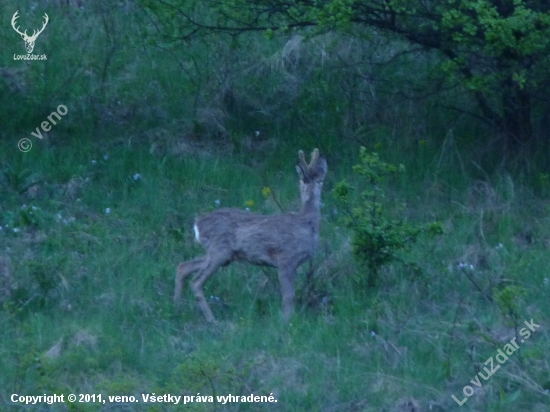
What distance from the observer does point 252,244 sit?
27.6ft

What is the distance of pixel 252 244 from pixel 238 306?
0.54 metres

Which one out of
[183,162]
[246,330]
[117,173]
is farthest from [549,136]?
[246,330]

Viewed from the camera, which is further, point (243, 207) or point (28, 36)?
point (28, 36)

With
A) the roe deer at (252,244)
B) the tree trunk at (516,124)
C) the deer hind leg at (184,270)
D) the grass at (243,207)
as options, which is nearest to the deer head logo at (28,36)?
the grass at (243,207)

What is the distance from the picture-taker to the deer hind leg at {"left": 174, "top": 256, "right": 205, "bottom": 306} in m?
8.64

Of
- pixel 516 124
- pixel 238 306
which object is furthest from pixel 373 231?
pixel 516 124

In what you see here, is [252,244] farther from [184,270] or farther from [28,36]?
[28,36]

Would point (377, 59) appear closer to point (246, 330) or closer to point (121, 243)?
point (121, 243)

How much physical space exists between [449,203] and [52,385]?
18.5 ft

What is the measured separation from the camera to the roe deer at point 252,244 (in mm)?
8383

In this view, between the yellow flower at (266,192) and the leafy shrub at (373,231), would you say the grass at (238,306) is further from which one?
the leafy shrub at (373,231)

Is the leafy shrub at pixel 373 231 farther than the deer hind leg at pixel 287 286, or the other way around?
the leafy shrub at pixel 373 231

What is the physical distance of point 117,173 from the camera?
11594 mm

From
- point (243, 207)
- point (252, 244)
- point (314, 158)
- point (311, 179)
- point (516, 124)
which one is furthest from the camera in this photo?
point (516, 124)
